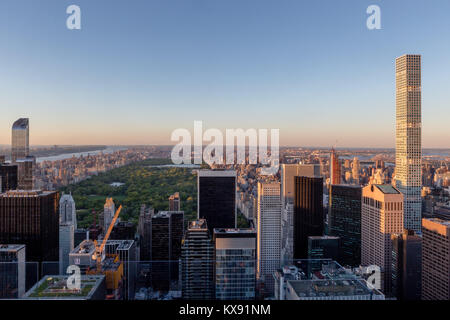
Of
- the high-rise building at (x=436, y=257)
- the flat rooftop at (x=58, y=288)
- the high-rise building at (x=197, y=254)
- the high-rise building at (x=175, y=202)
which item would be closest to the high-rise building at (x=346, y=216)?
the high-rise building at (x=436, y=257)

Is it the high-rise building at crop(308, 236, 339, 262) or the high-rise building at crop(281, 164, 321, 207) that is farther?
the high-rise building at crop(281, 164, 321, 207)

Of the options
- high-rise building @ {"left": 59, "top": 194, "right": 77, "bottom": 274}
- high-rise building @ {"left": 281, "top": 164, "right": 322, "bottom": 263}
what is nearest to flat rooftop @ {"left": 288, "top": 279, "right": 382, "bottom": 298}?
high-rise building @ {"left": 59, "top": 194, "right": 77, "bottom": 274}

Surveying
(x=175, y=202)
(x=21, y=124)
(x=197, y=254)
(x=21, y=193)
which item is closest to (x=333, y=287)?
(x=197, y=254)

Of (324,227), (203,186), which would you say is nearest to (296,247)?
(324,227)

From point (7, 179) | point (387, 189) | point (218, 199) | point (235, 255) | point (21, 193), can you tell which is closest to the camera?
point (235, 255)

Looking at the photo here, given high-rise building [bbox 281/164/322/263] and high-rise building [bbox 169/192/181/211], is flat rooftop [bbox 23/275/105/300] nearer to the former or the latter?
high-rise building [bbox 169/192/181/211]

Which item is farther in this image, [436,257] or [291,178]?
[291,178]

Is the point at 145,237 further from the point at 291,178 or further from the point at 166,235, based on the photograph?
the point at 291,178
